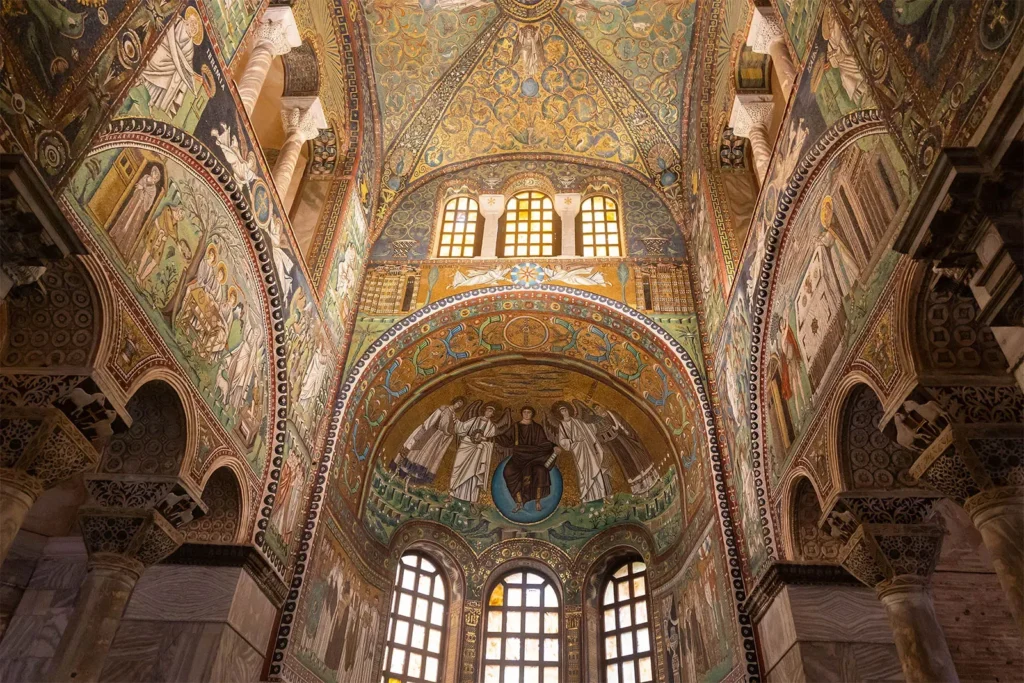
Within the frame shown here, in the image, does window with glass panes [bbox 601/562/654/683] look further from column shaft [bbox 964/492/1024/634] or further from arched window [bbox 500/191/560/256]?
column shaft [bbox 964/492/1024/634]

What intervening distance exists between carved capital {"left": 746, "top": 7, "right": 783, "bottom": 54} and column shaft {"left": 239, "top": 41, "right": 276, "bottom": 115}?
6383 millimetres

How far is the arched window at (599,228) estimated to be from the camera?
512 inches

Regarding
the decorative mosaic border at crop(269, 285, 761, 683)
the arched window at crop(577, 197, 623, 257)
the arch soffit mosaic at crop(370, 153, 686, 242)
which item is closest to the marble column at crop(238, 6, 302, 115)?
the arch soffit mosaic at crop(370, 153, 686, 242)

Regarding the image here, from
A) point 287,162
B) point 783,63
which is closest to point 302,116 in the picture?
point 287,162

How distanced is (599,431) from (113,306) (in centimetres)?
896

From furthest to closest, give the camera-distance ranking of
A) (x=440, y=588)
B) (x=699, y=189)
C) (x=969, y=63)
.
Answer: (x=440, y=588)
(x=699, y=189)
(x=969, y=63)

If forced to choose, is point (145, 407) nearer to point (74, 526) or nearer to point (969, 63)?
point (74, 526)

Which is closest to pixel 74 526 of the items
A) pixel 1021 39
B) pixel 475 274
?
pixel 475 274

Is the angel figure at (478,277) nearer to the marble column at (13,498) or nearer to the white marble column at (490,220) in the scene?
the white marble column at (490,220)

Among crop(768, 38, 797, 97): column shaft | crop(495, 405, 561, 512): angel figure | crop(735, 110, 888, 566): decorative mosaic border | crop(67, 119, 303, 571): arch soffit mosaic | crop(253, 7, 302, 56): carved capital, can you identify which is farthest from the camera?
crop(495, 405, 561, 512): angel figure

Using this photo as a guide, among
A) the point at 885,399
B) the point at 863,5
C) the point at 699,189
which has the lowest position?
the point at 885,399

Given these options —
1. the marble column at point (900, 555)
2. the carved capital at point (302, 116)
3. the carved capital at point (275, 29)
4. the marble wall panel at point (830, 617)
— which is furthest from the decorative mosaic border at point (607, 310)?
the carved capital at point (275, 29)

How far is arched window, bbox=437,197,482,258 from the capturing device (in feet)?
43.5

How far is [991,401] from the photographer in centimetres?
522
